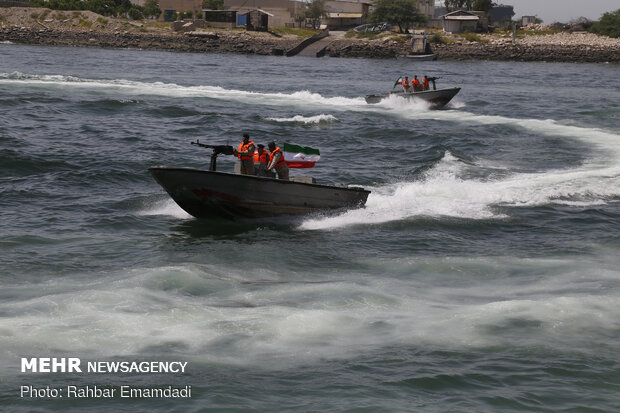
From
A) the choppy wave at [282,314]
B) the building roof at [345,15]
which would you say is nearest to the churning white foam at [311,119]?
the choppy wave at [282,314]

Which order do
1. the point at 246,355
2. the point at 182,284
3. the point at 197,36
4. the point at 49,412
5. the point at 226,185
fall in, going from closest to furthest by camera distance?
the point at 49,412 → the point at 246,355 → the point at 182,284 → the point at 226,185 → the point at 197,36

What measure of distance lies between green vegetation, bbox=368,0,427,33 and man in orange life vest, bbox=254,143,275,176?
354ft

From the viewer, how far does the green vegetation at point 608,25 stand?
121 metres

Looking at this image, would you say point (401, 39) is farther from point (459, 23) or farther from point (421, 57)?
point (459, 23)

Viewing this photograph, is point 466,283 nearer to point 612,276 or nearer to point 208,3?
point 612,276

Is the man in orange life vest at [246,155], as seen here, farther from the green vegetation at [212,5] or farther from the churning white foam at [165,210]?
the green vegetation at [212,5]

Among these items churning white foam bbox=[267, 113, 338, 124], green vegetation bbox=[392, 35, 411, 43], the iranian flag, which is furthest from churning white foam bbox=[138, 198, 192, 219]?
green vegetation bbox=[392, 35, 411, 43]

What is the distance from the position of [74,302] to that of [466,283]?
314 inches

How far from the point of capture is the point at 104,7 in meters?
136

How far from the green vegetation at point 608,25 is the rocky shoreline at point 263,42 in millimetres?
1858

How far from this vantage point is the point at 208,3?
149m

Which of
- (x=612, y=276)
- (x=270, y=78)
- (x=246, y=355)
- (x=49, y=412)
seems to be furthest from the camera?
(x=270, y=78)

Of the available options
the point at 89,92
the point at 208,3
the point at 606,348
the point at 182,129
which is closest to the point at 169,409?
the point at 606,348

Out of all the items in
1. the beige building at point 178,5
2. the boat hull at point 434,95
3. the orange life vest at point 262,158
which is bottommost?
the orange life vest at point 262,158
